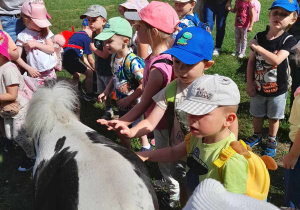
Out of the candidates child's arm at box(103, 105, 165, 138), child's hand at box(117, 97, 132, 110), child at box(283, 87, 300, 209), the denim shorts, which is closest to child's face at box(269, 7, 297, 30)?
the denim shorts

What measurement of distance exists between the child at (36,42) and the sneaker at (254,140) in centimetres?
256

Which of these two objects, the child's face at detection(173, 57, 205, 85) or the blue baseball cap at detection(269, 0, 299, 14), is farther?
the blue baseball cap at detection(269, 0, 299, 14)

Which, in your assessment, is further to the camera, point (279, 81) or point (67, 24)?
point (67, 24)

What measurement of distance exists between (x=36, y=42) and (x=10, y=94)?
1.02 metres

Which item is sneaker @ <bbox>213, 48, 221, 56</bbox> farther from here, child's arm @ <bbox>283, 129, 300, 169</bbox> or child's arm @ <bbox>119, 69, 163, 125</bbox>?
child's arm @ <bbox>283, 129, 300, 169</bbox>

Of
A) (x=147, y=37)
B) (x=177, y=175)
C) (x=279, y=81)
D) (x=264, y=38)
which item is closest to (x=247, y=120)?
(x=279, y=81)

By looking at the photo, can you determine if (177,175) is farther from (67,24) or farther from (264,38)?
(67,24)

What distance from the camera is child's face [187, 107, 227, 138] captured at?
5.46 ft

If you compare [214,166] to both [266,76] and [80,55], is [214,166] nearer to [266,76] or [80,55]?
[266,76]

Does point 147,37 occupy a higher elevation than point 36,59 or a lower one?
higher

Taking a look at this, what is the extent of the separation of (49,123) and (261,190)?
169 cm

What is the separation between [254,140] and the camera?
4027 millimetres

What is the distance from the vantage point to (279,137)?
4.16 metres

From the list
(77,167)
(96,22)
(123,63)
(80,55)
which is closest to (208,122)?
(77,167)
